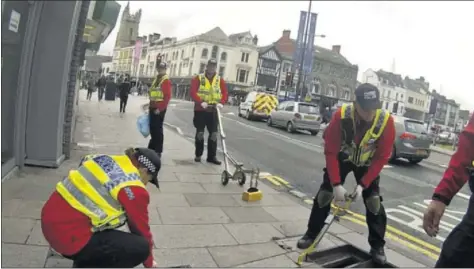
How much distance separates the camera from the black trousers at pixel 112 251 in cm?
238

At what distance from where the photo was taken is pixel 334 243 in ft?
14.6

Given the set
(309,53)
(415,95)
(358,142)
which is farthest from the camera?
(415,95)

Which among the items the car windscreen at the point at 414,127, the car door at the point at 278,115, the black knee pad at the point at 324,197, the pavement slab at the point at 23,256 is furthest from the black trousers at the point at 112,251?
the car door at the point at 278,115

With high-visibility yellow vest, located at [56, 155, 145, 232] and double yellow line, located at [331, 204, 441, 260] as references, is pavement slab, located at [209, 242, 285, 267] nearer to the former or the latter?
high-visibility yellow vest, located at [56, 155, 145, 232]

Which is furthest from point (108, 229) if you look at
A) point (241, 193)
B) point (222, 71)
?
point (222, 71)

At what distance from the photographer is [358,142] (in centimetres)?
387

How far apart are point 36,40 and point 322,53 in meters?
58.5

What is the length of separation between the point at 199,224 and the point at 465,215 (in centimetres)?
297

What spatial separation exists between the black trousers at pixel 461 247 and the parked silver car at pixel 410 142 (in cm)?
1087

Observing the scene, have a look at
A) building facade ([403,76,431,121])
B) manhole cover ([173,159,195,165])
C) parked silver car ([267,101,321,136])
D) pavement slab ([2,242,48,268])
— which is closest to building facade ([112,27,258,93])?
building facade ([403,76,431,121])

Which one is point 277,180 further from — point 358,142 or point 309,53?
point 309,53

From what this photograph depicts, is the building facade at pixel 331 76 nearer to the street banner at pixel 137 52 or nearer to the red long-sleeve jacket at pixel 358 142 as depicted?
the street banner at pixel 137 52

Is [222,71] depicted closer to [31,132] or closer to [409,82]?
[409,82]

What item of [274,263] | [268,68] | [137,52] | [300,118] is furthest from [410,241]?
[268,68]
